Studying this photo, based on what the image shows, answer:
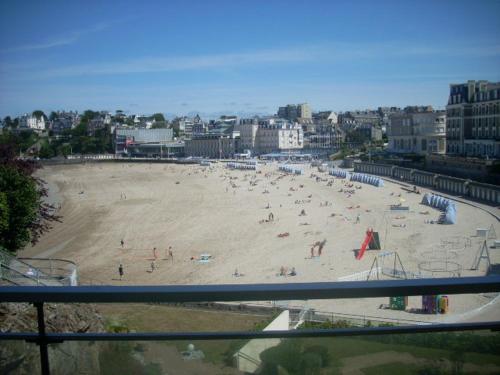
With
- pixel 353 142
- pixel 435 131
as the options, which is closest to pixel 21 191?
pixel 435 131

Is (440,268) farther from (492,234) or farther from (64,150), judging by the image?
(64,150)

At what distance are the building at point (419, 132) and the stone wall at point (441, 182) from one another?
687cm

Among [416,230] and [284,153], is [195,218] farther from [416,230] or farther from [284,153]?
[284,153]

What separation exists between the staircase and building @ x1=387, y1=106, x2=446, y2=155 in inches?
1677

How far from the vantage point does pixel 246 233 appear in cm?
1956

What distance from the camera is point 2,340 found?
126cm

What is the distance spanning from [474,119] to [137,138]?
59.7m

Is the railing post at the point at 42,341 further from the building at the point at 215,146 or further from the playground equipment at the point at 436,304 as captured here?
the building at the point at 215,146

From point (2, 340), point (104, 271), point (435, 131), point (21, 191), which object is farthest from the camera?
point (435, 131)

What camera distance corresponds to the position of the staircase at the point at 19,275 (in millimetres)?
7168

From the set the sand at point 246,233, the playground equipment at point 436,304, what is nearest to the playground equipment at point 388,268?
the sand at point 246,233

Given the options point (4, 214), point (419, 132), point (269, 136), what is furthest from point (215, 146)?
point (4, 214)

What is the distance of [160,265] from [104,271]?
1.61m

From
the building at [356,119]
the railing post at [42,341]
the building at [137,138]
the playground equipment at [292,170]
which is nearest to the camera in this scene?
the railing post at [42,341]
